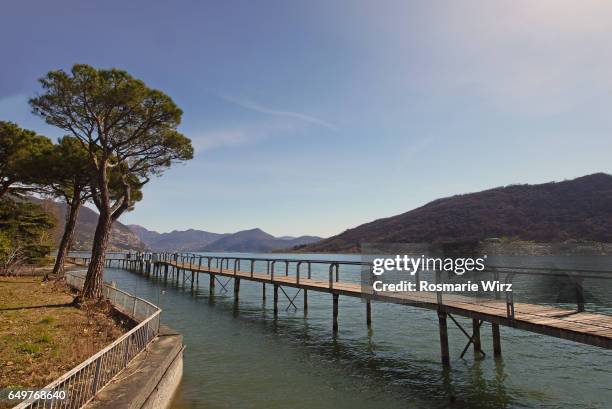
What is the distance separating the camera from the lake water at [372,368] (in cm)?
1024

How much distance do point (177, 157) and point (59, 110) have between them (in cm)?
681

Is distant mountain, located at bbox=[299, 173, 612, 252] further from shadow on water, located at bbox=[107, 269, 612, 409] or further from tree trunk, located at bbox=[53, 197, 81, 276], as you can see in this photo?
tree trunk, located at bbox=[53, 197, 81, 276]

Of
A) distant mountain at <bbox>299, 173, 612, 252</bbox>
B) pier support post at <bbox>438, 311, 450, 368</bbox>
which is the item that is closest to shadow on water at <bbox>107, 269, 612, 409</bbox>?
pier support post at <bbox>438, 311, 450, 368</bbox>

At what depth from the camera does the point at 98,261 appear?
1920 cm

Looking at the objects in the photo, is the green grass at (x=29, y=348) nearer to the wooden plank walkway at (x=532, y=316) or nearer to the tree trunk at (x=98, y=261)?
the tree trunk at (x=98, y=261)

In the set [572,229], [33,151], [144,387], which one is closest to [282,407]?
[144,387]

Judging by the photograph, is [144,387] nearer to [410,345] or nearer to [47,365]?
[47,365]

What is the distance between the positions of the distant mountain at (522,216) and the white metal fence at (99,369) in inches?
5006

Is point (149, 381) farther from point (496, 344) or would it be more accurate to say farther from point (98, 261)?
point (98, 261)

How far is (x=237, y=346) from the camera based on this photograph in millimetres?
15945

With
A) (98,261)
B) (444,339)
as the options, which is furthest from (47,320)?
(444,339)

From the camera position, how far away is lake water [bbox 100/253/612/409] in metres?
10.2

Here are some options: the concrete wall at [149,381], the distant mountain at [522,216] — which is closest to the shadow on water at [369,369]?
the concrete wall at [149,381]

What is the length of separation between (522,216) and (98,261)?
144473mm
